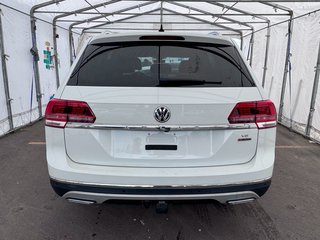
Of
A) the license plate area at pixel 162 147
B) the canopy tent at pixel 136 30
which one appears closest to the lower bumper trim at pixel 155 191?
the license plate area at pixel 162 147

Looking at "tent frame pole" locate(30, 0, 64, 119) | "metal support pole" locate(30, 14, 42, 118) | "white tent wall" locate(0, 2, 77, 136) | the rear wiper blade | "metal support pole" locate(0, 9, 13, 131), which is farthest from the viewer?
"metal support pole" locate(30, 14, 42, 118)

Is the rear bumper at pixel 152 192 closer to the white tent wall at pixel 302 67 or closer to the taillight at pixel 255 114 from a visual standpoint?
the taillight at pixel 255 114

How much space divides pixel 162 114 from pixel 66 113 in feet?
2.23

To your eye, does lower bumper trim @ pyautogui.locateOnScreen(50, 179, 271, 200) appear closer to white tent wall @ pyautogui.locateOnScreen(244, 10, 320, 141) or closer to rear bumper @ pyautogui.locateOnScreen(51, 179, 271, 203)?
rear bumper @ pyautogui.locateOnScreen(51, 179, 271, 203)

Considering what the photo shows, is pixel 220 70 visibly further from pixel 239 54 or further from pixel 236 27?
pixel 236 27

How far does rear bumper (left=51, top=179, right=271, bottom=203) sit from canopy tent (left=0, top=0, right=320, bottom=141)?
11.6 ft

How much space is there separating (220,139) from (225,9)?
8049 mm

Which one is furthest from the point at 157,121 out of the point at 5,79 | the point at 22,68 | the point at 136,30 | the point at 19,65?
the point at 136,30

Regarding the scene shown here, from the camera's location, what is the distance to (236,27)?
10852 millimetres

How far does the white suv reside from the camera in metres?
1.78

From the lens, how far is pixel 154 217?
8.63 feet

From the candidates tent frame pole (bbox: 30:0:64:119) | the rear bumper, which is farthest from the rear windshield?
tent frame pole (bbox: 30:0:64:119)

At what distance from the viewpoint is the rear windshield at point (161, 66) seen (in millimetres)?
1912

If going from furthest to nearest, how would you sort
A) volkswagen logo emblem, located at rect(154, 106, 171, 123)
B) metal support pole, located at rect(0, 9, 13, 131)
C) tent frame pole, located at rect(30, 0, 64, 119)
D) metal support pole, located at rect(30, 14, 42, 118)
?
metal support pole, located at rect(30, 14, 42, 118), tent frame pole, located at rect(30, 0, 64, 119), metal support pole, located at rect(0, 9, 13, 131), volkswagen logo emblem, located at rect(154, 106, 171, 123)
